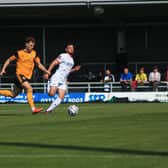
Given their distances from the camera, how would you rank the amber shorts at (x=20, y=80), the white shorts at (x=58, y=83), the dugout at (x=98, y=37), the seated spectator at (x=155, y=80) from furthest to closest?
the dugout at (x=98, y=37)
the seated spectator at (x=155, y=80)
the white shorts at (x=58, y=83)
the amber shorts at (x=20, y=80)

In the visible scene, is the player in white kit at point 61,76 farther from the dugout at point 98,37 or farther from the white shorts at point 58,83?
the dugout at point 98,37

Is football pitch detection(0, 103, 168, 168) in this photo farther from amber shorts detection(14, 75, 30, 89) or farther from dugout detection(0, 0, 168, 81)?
dugout detection(0, 0, 168, 81)

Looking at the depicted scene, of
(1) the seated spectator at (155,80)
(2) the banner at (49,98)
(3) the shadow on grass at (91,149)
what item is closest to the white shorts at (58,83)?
(3) the shadow on grass at (91,149)

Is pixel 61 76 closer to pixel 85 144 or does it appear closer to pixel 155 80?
pixel 85 144

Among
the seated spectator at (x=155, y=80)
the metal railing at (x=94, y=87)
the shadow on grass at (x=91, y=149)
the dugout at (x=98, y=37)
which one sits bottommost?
the shadow on grass at (x=91, y=149)

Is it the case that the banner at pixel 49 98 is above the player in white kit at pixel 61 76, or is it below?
below

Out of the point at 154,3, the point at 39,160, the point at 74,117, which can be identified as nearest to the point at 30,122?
the point at 74,117

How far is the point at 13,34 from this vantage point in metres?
39.5

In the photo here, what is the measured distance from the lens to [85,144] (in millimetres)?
10148

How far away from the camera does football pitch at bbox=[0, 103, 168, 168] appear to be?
8.35 meters

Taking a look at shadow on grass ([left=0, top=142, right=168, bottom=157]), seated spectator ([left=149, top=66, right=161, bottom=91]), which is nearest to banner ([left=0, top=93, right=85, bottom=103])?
seated spectator ([left=149, top=66, right=161, bottom=91])

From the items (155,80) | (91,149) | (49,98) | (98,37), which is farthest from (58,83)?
(98,37)

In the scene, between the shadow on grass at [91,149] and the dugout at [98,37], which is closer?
the shadow on grass at [91,149]

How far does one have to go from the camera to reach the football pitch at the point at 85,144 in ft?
27.4
